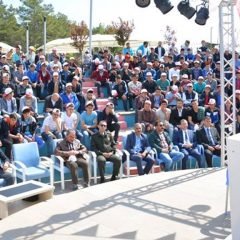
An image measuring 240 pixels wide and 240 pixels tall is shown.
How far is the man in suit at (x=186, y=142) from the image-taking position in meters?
10.2

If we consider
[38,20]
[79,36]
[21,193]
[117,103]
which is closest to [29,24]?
[38,20]

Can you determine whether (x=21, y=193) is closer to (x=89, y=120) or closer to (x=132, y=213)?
(x=132, y=213)

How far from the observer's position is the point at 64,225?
6.11m

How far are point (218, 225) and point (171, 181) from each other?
7.30ft

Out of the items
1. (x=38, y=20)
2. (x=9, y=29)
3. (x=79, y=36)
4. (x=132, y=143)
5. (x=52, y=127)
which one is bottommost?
(x=132, y=143)

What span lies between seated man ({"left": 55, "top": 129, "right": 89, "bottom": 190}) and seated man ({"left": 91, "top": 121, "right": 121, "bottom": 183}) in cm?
29

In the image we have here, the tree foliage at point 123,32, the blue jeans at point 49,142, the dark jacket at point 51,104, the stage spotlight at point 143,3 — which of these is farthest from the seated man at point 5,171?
the tree foliage at point 123,32

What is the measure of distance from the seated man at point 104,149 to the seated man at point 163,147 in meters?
0.96

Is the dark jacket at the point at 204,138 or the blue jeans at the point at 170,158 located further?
the dark jacket at the point at 204,138

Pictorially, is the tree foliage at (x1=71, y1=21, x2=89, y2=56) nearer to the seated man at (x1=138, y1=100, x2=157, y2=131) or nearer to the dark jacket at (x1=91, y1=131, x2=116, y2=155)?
the seated man at (x1=138, y1=100, x2=157, y2=131)

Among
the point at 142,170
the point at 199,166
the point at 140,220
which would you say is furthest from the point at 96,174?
the point at 140,220

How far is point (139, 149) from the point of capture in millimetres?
9781

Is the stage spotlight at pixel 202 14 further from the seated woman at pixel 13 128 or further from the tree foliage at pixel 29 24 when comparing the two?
the tree foliage at pixel 29 24

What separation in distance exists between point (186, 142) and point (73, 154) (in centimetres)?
278
